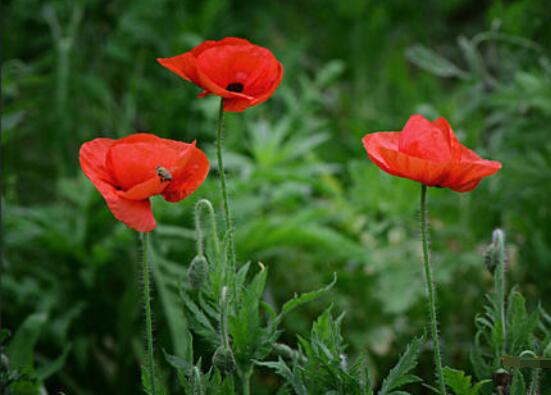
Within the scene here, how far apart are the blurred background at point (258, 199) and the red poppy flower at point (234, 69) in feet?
Answer: 1.75

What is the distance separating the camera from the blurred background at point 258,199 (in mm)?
1760

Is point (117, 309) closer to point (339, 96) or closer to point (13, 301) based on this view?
point (13, 301)

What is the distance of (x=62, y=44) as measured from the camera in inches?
83.4

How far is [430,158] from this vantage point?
842 mm

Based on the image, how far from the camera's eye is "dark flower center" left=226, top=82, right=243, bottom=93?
93 centimetres

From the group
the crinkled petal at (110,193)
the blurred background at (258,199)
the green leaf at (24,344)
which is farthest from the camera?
the blurred background at (258,199)

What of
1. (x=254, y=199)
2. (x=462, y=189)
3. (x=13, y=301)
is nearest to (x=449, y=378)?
(x=462, y=189)

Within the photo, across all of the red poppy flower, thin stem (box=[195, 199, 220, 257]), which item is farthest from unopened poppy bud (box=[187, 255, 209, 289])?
the red poppy flower

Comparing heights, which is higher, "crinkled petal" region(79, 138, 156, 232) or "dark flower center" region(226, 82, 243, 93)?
"dark flower center" region(226, 82, 243, 93)

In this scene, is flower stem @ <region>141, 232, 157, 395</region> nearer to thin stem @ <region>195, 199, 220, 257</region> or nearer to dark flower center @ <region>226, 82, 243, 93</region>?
thin stem @ <region>195, 199, 220, 257</region>

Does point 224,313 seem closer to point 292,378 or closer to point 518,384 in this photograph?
point 292,378

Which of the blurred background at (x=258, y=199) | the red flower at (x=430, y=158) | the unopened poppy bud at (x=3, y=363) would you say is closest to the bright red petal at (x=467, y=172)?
the red flower at (x=430, y=158)

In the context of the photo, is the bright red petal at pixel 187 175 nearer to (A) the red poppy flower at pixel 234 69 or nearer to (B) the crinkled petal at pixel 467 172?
(A) the red poppy flower at pixel 234 69

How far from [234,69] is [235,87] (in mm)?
25
